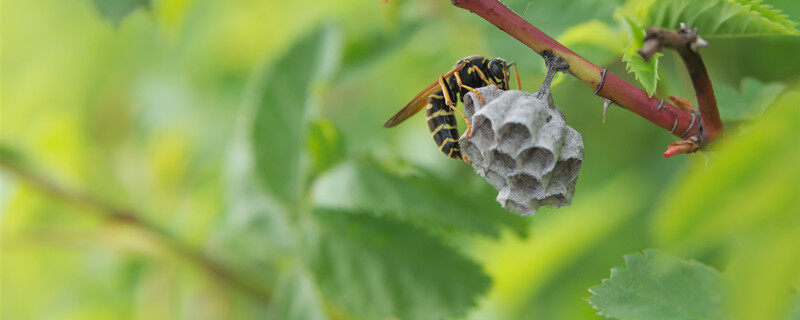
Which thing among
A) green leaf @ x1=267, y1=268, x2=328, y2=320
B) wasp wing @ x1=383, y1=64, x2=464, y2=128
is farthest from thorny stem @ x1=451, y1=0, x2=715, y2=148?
green leaf @ x1=267, y1=268, x2=328, y2=320

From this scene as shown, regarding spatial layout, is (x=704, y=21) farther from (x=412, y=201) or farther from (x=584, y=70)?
(x=412, y=201)

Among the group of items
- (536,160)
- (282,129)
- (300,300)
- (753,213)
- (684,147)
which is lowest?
(753,213)

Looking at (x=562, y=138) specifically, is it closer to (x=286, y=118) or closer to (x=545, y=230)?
(x=286, y=118)

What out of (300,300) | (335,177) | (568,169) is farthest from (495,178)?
(300,300)

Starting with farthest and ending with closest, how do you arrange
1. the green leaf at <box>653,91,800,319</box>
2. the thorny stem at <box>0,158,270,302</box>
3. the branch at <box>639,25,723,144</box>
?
the thorny stem at <box>0,158,270,302</box> < the branch at <box>639,25,723,144</box> < the green leaf at <box>653,91,800,319</box>

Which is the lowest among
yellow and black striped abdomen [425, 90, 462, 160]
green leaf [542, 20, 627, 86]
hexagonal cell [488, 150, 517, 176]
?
hexagonal cell [488, 150, 517, 176]

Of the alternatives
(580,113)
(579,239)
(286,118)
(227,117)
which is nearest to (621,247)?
(579,239)

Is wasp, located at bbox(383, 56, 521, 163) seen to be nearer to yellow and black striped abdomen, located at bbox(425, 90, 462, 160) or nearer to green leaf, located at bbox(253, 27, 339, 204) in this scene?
yellow and black striped abdomen, located at bbox(425, 90, 462, 160)

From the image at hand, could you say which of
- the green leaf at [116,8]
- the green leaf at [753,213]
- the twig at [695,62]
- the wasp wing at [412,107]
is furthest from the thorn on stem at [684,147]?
the green leaf at [116,8]
